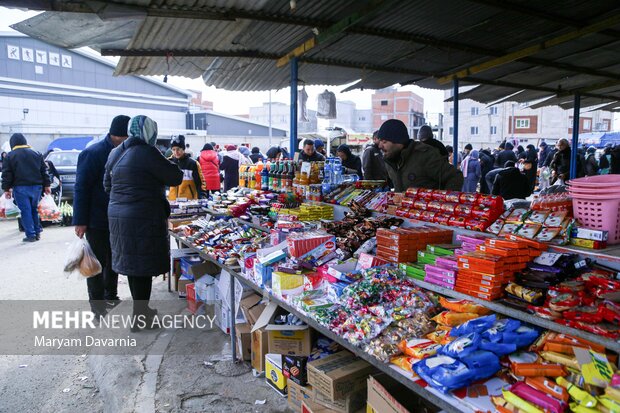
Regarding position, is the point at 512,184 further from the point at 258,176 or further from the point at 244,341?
the point at 244,341

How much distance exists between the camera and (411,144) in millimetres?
3881

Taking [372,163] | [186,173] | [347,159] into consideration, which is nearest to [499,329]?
[372,163]

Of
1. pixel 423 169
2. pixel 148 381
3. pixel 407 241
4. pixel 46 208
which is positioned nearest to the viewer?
pixel 407 241

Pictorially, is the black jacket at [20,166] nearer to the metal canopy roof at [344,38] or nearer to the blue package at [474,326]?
the metal canopy roof at [344,38]

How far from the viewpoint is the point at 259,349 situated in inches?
138

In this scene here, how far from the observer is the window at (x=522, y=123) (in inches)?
1746

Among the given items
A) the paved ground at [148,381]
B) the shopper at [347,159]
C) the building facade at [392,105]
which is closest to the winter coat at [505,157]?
the shopper at [347,159]

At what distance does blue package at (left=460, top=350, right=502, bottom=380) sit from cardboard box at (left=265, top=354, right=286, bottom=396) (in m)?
1.70

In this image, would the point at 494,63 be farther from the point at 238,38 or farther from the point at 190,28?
the point at 190,28

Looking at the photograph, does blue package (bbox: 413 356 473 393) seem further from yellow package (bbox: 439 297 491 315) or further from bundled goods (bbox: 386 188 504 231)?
bundled goods (bbox: 386 188 504 231)

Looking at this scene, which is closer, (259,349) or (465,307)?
(465,307)

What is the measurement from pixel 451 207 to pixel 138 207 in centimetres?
262

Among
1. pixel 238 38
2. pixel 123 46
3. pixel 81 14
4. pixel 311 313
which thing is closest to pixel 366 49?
pixel 238 38

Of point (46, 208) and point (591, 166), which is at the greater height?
point (591, 166)
